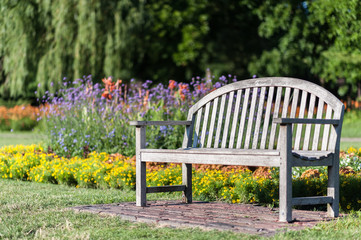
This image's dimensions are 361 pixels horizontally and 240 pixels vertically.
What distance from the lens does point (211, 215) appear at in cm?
461

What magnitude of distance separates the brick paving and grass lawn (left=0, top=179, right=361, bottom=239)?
0.12 meters

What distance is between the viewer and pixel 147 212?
4.75 meters

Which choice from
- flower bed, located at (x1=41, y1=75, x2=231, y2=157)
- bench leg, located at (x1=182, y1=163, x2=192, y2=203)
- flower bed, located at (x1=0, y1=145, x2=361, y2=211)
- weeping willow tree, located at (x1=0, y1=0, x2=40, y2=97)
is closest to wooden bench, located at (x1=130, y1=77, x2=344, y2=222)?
bench leg, located at (x1=182, y1=163, x2=192, y2=203)

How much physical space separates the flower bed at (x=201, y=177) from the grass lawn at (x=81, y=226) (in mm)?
664

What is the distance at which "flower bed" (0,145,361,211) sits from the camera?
5.38 meters

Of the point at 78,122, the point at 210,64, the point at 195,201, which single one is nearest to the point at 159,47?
the point at 210,64

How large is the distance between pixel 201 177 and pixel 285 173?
2.01m

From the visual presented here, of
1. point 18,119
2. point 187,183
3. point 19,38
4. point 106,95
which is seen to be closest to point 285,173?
point 187,183

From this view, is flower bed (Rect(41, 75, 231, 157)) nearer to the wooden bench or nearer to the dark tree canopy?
the wooden bench

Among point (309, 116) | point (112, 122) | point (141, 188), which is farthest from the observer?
point (112, 122)

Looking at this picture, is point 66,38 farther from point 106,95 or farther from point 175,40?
point 106,95

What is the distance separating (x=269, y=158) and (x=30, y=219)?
1.91m

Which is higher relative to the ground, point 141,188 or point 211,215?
point 141,188

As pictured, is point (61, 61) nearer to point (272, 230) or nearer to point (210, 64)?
point (210, 64)
